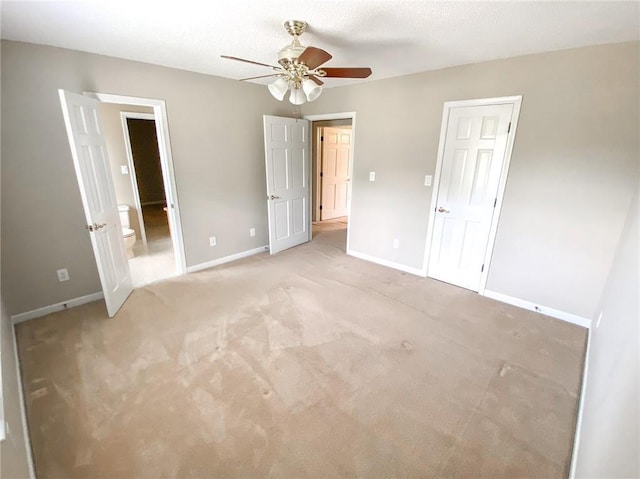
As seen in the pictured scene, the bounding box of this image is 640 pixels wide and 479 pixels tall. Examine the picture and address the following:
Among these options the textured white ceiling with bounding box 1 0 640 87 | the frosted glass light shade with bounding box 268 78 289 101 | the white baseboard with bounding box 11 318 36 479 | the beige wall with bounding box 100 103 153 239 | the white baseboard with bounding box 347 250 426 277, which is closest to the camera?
the white baseboard with bounding box 11 318 36 479

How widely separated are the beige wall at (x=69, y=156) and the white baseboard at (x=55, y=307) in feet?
0.14

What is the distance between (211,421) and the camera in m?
1.67

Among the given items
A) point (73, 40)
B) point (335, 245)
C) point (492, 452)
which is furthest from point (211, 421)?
point (335, 245)

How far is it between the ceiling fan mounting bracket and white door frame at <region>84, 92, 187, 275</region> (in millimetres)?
1787

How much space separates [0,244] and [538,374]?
432 centimetres

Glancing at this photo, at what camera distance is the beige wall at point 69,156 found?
7.77ft

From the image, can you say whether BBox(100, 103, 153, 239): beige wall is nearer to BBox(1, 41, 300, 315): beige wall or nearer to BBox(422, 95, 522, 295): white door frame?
BBox(1, 41, 300, 315): beige wall

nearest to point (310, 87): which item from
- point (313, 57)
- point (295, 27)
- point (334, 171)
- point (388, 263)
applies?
point (313, 57)

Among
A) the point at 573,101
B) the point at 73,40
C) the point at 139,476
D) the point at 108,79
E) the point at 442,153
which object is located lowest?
the point at 139,476

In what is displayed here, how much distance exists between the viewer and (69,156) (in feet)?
8.54

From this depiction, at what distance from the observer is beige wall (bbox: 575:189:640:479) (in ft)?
2.83

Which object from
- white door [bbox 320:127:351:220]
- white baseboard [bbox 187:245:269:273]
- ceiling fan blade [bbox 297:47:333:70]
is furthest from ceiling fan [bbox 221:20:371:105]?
white door [bbox 320:127:351:220]

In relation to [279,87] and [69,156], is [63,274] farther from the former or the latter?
[279,87]

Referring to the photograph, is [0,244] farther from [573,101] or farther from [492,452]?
[573,101]
